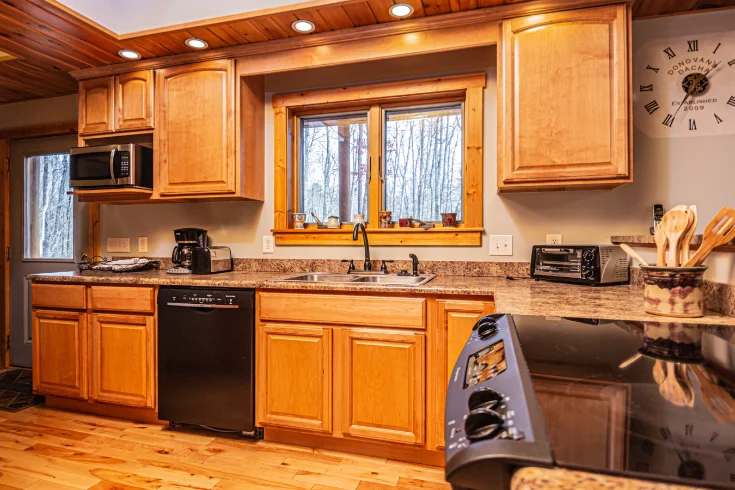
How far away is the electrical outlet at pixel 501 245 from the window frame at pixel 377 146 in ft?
0.29

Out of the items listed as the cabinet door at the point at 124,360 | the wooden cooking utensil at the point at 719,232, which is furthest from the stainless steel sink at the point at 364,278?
the wooden cooking utensil at the point at 719,232

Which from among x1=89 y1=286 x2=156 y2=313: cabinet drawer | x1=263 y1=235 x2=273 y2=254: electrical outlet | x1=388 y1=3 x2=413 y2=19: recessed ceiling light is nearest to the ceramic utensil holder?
x1=388 y1=3 x2=413 y2=19: recessed ceiling light

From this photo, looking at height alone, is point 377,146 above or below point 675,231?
above

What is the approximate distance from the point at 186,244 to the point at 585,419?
269 centimetres

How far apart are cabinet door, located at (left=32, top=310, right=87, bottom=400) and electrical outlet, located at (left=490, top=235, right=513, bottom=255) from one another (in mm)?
2524

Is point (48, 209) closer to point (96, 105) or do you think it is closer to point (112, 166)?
point (96, 105)

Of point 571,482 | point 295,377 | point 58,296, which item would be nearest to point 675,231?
point 571,482

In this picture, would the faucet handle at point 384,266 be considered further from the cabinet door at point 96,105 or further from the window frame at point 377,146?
the cabinet door at point 96,105

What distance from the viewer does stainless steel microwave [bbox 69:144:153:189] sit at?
8.51 ft

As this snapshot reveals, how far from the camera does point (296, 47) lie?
2.39 m

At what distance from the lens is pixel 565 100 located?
196 cm

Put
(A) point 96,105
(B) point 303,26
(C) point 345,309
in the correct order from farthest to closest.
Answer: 1. (A) point 96,105
2. (B) point 303,26
3. (C) point 345,309

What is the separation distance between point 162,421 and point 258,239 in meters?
1.25

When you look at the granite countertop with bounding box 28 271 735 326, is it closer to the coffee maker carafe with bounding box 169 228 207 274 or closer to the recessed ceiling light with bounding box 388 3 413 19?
the coffee maker carafe with bounding box 169 228 207 274
